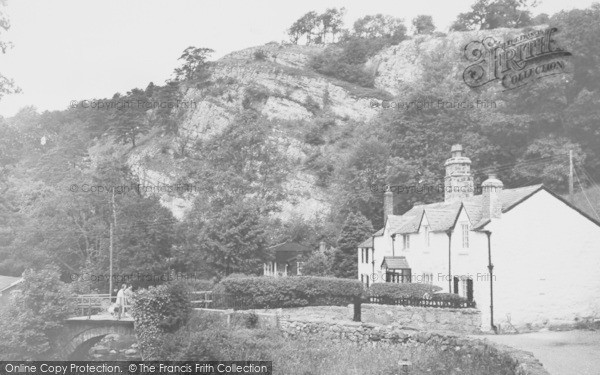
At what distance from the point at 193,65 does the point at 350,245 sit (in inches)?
2129

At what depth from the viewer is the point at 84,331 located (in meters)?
29.7

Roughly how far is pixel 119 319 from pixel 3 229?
27.7 m

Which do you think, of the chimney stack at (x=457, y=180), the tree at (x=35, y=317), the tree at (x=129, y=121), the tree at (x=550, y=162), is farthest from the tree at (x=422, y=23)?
the tree at (x=35, y=317)

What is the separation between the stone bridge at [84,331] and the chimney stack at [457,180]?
20.5 metres

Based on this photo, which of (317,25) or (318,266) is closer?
(318,266)

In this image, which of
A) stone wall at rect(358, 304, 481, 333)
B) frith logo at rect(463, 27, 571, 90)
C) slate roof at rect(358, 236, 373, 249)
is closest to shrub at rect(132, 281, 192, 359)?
stone wall at rect(358, 304, 481, 333)

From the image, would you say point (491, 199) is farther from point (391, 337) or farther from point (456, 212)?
point (391, 337)

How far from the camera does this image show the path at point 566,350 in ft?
46.8

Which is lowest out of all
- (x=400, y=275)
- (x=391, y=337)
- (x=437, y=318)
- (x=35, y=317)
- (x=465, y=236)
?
(x=35, y=317)

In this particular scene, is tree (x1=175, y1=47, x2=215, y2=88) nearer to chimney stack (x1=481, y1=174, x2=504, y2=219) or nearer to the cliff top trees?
the cliff top trees

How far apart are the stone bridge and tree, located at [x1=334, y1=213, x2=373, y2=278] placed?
19101mm

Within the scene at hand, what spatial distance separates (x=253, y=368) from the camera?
15.3 meters

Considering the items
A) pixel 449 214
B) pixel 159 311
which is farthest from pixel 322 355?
pixel 449 214

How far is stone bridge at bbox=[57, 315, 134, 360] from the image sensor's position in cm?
2864
